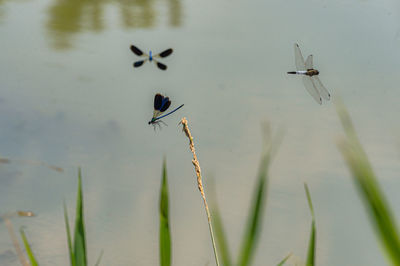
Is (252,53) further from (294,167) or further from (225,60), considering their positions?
(294,167)

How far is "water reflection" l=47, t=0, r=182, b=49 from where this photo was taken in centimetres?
321

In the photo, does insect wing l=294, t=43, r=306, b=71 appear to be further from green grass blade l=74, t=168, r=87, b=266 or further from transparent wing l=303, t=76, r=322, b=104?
green grass blade l=74, t=168, r=87, b=266

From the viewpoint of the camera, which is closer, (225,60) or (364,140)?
(364,140)

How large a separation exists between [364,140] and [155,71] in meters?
1.05

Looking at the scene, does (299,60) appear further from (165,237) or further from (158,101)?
(165,237)

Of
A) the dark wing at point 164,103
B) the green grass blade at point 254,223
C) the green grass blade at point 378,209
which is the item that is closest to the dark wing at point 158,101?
the dark wing at point 164,103

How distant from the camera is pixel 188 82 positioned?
2525 millimetres

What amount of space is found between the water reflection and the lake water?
0.07 feet

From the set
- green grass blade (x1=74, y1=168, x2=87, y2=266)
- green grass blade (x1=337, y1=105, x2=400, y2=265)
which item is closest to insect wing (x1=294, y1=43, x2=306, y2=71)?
green grass blade (x1=74, y1=168, x2=87, y2=266)

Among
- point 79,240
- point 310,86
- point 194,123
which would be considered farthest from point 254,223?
point 194,123

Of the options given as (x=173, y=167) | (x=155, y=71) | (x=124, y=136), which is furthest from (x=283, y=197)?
(x=155, y=71)

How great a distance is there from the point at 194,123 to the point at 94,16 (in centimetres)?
153

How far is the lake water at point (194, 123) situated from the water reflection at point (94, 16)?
20 mm

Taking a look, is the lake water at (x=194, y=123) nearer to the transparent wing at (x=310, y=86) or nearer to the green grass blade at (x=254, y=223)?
the transparent wing at (x=310, y=86)
